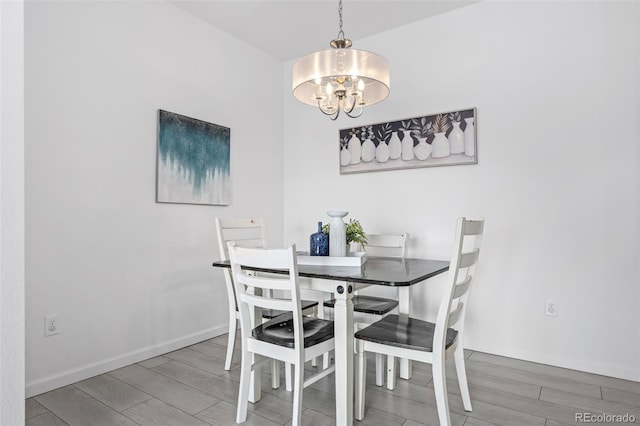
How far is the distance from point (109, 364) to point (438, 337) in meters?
2.14

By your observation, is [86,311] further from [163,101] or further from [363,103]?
[363,103]

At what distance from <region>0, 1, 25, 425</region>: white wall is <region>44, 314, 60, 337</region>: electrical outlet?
99cm

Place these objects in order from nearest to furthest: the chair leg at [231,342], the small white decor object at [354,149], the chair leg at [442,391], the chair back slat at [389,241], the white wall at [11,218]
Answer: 1. the white wall at [11,218]
2. the chair leg at [442,391]
3. the chair leg at [231,342]
4. the chair back slat at [389,241]
5. the small white decor object at [354,149]

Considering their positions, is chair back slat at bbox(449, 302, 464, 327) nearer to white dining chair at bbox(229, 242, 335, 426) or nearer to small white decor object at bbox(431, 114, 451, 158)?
white dining chair at bbox(229, 242, 335, 426)

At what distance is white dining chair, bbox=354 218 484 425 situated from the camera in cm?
164

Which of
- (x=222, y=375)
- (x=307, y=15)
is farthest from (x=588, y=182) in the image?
(x=222, y=375)

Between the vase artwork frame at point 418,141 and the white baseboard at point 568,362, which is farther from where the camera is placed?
the vase artwork frame at point 418,141

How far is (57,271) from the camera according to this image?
2.26 metres

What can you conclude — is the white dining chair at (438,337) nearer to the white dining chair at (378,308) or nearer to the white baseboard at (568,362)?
the white dining chair at (378,308)

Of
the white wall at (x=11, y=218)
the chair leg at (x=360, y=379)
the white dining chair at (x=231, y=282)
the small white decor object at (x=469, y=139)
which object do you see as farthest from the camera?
the small white decor object at (x=469, y=139)

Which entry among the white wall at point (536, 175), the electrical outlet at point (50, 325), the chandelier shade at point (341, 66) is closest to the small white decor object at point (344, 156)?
the white wall at point (536, 175)

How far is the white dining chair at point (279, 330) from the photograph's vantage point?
1.64m

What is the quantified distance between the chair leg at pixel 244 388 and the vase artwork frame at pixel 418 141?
209cm

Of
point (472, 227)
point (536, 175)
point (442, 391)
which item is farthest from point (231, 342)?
point (536, 175)
